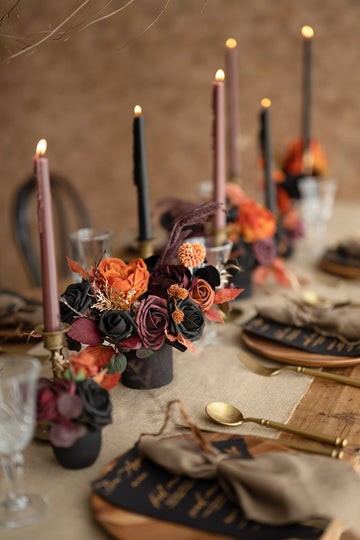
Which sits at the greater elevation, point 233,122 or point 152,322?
point 233,122

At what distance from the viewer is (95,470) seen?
0.70m

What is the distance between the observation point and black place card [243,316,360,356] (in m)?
1.00

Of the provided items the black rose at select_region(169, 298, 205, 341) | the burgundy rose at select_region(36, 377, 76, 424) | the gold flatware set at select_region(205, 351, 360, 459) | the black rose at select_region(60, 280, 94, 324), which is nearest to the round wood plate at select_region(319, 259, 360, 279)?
the gold flatware set at select_region(205, 351, 360, 459)

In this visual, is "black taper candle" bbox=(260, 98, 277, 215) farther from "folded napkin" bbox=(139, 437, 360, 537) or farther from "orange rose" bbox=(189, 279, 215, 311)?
"folded napkin" bbox=(139, 437, 360, 537)

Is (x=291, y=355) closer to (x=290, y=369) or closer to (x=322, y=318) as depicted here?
(x=290, y=369)

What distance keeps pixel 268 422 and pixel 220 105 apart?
0.67 m

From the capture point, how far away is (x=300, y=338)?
3.43 ft

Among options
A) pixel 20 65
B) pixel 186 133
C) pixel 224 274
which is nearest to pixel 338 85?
pixel 186 133

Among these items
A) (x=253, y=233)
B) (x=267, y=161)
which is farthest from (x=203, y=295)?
(x=267, y=161)

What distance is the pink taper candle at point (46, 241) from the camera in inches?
26.9

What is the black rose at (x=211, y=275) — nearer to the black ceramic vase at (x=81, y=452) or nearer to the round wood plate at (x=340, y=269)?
the black ceramic vase at (x=81, y=452)

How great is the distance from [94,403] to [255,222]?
76cm

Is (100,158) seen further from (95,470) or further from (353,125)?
(95,470)

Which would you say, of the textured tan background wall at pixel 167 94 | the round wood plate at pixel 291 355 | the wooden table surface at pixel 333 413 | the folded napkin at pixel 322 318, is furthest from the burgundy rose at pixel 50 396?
the textured tan background wall at pixel 167 94
